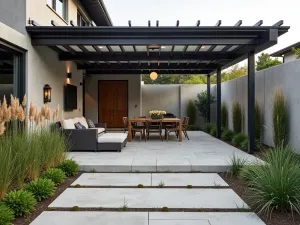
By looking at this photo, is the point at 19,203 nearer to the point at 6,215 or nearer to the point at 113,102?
the point at 6,215

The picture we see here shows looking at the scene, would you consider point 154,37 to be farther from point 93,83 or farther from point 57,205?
point 93,83

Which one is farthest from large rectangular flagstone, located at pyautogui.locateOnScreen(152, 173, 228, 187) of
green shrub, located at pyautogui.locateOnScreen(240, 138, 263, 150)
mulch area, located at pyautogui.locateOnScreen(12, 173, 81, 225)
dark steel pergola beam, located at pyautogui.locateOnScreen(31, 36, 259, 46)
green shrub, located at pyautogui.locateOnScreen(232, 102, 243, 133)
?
green shrub, located at pyautogui.locateOnScreen(232, 102, 243, 133)

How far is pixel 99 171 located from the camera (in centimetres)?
616

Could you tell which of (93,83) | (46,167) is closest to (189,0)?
(93,83)

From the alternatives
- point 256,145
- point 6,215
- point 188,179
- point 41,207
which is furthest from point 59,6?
point 6,215

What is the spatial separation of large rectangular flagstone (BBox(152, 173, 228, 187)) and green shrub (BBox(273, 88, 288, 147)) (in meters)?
2.40

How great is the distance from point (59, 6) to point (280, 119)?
727cm

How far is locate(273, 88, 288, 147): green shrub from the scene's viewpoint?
7.25 metres

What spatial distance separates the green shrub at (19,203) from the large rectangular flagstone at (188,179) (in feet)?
6.80

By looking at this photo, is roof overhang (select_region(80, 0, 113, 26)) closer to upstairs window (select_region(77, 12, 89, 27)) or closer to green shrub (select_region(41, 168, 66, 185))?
upstairs window (select_region(77, 12, 89, 27))

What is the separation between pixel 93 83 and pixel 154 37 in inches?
346

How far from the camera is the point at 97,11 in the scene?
42.8 feet

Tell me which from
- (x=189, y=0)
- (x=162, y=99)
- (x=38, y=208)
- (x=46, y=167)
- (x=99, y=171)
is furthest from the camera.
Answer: (x=189, y=0)

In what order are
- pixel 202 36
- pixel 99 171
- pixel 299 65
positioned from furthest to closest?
pixel 202 36, pixel 299 65, pixel 99 171
